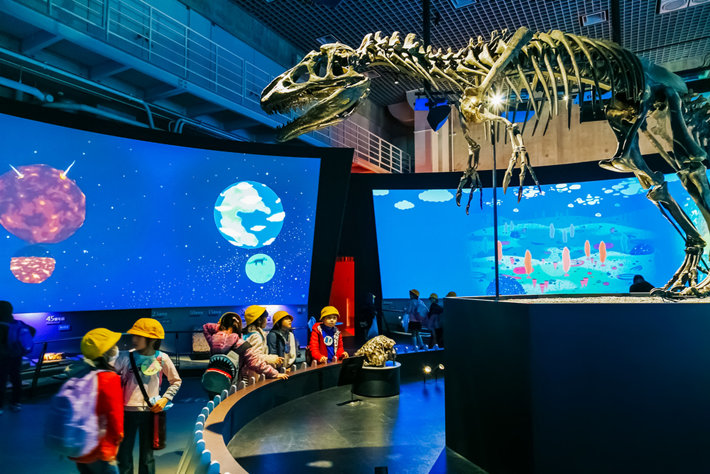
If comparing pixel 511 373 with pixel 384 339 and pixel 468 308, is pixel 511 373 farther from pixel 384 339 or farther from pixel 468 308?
pixel 384 339

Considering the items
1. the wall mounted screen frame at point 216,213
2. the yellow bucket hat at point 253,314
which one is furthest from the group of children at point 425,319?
the yellow bucket hat at point 253,314

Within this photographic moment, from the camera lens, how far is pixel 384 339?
5.82 m

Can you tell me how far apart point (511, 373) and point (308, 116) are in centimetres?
228

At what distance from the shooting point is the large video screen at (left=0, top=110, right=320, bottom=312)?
645 centimetres

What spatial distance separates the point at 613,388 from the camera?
2.68 metres

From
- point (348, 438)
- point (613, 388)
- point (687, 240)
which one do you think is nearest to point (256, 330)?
point (348, 438)

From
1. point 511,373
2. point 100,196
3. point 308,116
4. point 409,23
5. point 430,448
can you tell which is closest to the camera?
point 511,373

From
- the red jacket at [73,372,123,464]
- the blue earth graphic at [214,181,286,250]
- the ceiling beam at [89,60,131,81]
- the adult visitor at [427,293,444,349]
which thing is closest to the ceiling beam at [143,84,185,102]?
the ceiling beam at [89,60,131,81]

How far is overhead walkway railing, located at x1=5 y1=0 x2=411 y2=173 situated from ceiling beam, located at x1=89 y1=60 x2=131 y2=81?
0.98ft

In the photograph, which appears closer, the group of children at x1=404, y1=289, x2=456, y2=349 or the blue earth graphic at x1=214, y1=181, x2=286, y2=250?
the blue earth graphic at x1=214, y1=181, x2=286, y2=250

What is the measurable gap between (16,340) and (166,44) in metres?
5.91

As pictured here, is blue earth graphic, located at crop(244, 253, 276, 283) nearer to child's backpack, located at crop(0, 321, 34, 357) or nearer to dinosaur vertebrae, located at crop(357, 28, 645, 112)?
child's backpack, located at crop(0, 321, 34, 357)

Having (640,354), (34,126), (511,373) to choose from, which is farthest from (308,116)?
(34,126)

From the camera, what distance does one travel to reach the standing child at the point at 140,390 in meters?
2.90
